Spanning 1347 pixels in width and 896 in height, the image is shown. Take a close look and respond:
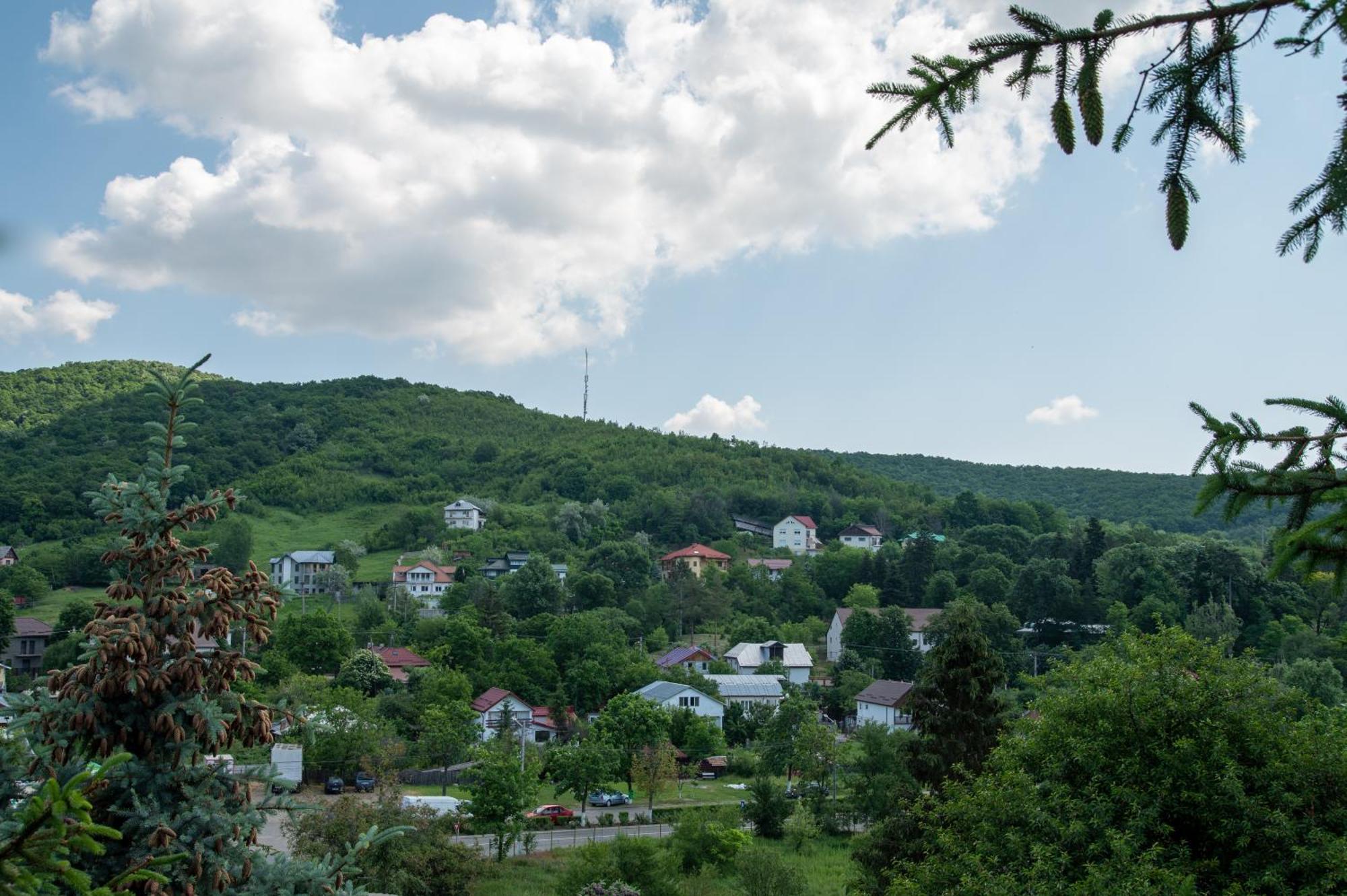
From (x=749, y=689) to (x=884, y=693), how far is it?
21.9 ft

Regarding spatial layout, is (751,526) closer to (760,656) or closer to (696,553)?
(696,553)

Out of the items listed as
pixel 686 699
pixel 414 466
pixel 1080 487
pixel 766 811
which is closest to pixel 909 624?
pixel 686 699

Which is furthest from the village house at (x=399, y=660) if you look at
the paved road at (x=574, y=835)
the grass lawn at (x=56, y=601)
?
the grass lawn at (x=56, y=601)

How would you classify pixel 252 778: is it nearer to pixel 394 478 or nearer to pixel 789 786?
pixel 789 786

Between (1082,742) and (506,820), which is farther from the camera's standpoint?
(506,820)

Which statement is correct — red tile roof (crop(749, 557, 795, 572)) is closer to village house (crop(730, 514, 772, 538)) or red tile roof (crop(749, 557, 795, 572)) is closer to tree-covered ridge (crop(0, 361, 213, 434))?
village house (crop(730, 514, 772, 538))

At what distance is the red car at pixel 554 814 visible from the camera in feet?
98.4

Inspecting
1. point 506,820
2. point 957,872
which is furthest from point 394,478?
point 957,872

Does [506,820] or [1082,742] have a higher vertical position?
[1082,742]

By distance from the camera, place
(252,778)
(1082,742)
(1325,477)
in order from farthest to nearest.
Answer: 1. (1082,742)
2. (252,778)
3. (1325,477)

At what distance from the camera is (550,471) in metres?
95.1

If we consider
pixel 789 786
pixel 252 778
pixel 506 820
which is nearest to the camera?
pixel 252 778

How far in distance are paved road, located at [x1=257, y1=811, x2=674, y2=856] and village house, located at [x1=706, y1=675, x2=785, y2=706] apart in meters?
15.1

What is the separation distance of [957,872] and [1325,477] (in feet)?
29.1
